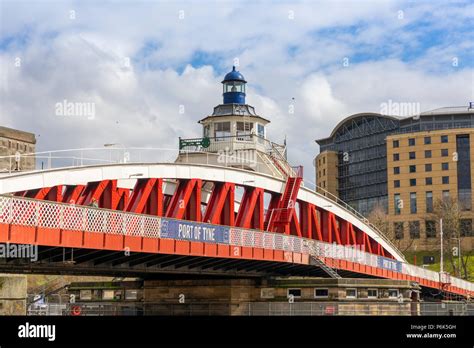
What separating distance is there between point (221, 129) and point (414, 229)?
65.4 meters

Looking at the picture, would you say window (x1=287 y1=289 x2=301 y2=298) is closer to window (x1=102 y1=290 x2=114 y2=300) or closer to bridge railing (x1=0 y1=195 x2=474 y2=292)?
bridge railing (x1=0 y1=195 x2=474 y2=292)

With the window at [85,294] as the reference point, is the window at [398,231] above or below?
above

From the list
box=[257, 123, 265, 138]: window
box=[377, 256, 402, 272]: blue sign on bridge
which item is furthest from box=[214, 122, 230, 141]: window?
box=[377, 256, 402, 272]: blue sign on bridge

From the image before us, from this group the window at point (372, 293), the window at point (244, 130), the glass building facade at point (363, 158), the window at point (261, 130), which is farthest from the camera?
the glass building facade at point (363, 158)

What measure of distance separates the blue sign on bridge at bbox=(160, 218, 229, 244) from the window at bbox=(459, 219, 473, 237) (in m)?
93.5

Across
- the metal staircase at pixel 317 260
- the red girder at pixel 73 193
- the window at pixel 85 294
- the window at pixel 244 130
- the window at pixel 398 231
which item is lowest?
the window at pixel 85 294

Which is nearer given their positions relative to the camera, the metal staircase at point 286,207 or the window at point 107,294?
the metal staircase at point 286,207

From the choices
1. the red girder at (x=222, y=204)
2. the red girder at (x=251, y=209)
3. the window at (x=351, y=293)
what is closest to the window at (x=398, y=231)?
the window at (x=351, y=293)

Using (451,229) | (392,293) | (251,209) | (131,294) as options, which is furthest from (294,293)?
(451,229)

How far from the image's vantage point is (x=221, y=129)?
77.1 m

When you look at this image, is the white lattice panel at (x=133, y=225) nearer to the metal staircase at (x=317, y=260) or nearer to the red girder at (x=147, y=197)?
the red girder at (x=147, y=197)

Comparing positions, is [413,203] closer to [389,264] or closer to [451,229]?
[451,229]

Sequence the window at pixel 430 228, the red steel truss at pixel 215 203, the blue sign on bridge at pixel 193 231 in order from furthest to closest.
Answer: the window at pixel 430 228
the red steel truss at pixel 215 203
the blue sign on bridge at pixel 193 231

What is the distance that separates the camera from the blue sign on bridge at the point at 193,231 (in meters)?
38.3
